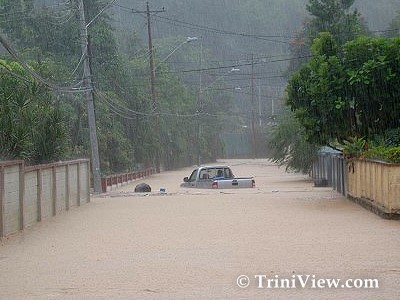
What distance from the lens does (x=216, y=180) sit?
125 feet

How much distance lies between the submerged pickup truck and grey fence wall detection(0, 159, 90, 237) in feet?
37.1

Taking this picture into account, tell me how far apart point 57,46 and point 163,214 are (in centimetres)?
3242

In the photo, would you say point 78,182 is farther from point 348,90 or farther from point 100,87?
point 100,87

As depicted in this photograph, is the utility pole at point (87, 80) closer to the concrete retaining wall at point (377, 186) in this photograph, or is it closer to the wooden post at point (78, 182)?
the wooden post at point (78, 182)

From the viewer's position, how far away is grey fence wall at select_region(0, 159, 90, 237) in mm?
16812

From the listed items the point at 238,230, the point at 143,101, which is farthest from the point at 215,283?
the point at 143,101

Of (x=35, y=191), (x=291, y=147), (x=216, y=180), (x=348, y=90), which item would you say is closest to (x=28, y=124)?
(x=35, y=191)

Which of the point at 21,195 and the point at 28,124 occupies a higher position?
the point at 28,124

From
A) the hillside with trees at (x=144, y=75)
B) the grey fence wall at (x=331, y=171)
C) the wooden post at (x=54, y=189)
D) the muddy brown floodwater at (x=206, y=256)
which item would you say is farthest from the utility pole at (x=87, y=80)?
the muddy brown floodwater at (x=206, y=256)

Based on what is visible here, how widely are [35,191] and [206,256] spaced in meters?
7.97

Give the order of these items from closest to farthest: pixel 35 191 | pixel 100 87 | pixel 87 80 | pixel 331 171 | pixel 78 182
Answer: pixel 35 191 → pixel 78 182 → pixel 87 80 → pixel 331 171 → pixel 100 87

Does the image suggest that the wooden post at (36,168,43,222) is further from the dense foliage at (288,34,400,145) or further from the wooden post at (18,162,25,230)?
the dense foliage at (288,34,400,145)

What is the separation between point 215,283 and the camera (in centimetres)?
1058

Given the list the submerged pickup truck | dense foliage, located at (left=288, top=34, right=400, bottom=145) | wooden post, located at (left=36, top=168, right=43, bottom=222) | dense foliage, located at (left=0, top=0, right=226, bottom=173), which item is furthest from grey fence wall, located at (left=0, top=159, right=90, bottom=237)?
the submerged pickup truck
